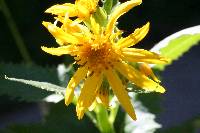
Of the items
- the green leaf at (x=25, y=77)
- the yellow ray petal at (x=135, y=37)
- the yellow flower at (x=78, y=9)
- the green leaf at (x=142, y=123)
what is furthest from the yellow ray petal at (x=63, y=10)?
the green leaf at (x=142, y=123)

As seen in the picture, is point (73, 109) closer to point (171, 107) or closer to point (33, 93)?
point (33, 93)

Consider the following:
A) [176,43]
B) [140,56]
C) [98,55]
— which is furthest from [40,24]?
[140,56]

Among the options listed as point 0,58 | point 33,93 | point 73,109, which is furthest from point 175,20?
point 33,93

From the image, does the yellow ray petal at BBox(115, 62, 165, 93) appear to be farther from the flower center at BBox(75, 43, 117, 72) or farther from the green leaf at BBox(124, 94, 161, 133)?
the green leaf at BBox(124, 94, 161, 133)

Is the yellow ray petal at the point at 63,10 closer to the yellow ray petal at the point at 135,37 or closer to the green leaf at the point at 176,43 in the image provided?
the yellow ray petal at the point at 135,37

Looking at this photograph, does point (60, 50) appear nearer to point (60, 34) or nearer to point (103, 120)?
point (60, 34)
